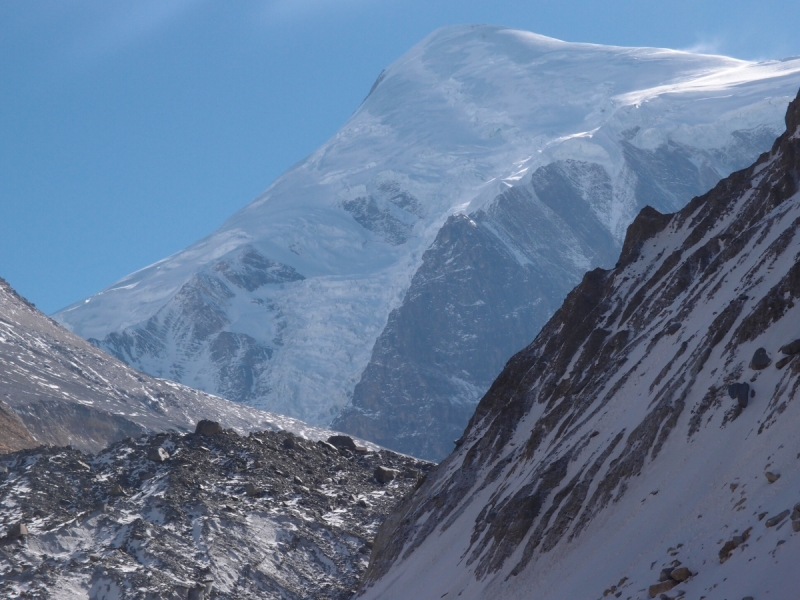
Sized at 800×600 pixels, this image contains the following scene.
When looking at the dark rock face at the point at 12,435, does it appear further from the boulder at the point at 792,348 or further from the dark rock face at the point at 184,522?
the boulder at the point at 792,348

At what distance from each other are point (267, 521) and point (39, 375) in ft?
279

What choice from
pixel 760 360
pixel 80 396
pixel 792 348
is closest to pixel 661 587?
pixel 792 348

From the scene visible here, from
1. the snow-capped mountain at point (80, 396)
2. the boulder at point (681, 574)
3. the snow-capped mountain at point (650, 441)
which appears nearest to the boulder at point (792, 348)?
the snow-capped mountain at point (650, 441)

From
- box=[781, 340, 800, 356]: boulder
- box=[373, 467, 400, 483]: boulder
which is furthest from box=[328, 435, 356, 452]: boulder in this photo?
box=[781, 340, 800, 356]: boulder

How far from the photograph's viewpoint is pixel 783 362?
32.5 meters

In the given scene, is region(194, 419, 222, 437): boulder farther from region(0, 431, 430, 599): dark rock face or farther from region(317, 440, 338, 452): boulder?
region(317, 440, 338, 452): boulder

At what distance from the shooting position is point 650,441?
37.2m

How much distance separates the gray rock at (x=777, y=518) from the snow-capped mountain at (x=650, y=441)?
0.06 m

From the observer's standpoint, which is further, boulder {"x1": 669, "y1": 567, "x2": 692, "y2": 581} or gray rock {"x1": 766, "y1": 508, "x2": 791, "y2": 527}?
boulder {"x1": 669, "y1": 567, "x2": 692, "y2": 581}

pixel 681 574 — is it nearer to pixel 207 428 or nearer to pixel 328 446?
pixel 207 428

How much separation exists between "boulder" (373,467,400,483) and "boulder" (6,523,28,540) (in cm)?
2882

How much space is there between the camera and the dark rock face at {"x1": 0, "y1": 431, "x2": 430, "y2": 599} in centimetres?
5709

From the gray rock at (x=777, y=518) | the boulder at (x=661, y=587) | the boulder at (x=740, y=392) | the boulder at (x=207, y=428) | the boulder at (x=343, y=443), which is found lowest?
the boulder at (x=343, y=443)

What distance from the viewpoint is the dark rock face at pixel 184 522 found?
57.1 m
